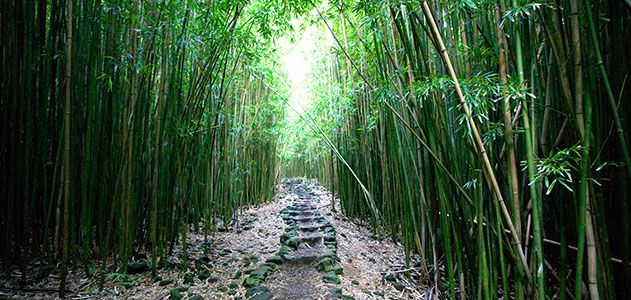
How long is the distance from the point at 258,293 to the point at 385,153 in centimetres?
175

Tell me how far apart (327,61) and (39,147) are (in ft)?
13.1

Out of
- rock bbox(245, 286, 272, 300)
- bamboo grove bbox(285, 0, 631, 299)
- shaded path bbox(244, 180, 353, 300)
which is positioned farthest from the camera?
shaded path bbox(244, 180, 353, 300)

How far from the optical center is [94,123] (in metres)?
2.19

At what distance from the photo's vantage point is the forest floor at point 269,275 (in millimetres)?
2070

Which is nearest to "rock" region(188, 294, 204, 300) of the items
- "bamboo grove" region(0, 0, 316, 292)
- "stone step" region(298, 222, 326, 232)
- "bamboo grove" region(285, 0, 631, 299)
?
"bamboo grove" region(0, 0, 316, 292)

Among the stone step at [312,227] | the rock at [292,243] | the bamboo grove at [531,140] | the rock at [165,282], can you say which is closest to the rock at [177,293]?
the rock at [165,282]

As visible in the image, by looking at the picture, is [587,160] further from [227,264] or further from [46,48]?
[46,48]

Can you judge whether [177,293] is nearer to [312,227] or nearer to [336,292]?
[336,292]

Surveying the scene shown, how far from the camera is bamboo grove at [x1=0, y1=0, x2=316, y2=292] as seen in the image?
194 cm

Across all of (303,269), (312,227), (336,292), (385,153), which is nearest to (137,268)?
(303,269)

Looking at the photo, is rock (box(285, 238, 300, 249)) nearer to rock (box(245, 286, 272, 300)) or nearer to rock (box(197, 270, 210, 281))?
rock (box(197, 270, 210, 281))

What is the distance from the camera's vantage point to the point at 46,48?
1.98 m

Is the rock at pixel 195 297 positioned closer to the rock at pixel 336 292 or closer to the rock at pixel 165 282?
the rock at pixel 165 282

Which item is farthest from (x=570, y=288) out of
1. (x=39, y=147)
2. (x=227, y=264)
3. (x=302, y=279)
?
(x=39, y=147)
